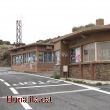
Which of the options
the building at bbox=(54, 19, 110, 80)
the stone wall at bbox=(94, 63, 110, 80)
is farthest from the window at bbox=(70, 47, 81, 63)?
the stone wall at bbox=(94, 63, 110, 80)

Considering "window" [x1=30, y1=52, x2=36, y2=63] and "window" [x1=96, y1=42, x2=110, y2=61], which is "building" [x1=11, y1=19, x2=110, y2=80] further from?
"window" [x1=30, y1=52, x2=36, y2=63]

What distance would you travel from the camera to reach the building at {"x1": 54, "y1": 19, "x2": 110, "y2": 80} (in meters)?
27.9

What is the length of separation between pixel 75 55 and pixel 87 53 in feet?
10.2

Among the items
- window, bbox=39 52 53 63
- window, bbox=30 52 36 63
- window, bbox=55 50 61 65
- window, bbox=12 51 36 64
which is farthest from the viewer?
window, bbox=12 51 36 64

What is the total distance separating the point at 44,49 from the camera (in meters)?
52.2

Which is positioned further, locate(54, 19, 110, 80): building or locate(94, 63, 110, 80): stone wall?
locate(54, 19, 110, 80): building

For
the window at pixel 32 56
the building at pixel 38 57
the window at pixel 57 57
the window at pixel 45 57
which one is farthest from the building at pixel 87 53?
the window at pixel 32 56

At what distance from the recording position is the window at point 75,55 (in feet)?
105

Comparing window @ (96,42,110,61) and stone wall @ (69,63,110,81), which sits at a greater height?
window @ (96,42,110,61)

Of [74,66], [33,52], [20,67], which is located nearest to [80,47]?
[74,66]

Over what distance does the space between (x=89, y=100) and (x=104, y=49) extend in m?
13.1

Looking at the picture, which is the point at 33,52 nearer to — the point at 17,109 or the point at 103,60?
the point at 103,60

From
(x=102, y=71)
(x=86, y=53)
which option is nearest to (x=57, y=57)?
(x=86, y=53)

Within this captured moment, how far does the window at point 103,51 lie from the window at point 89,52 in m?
0.57
